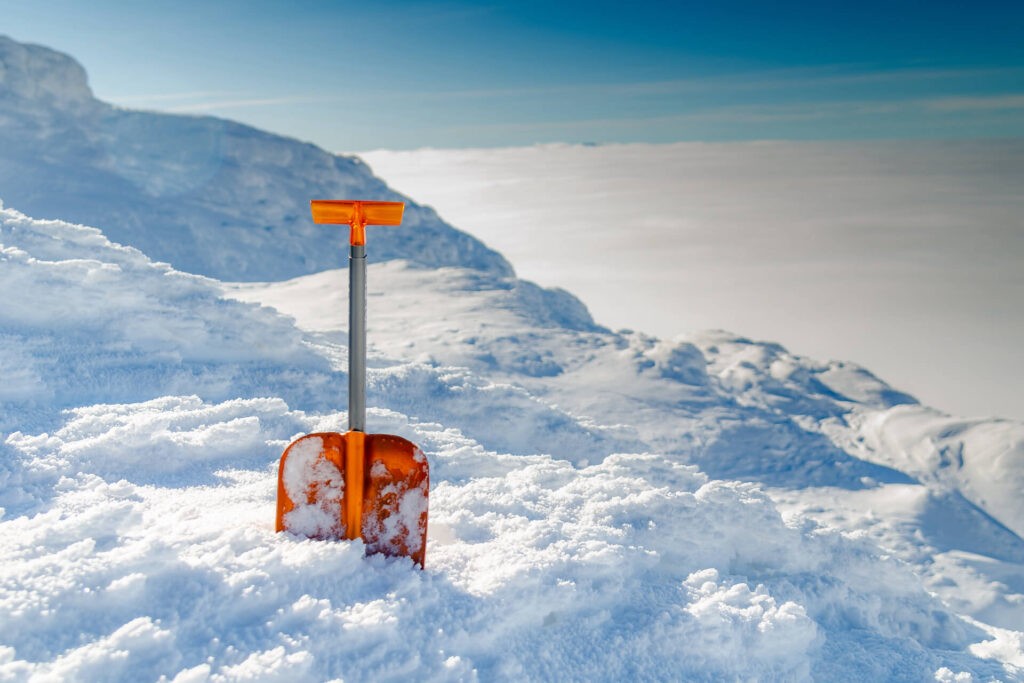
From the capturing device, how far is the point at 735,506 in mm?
4062

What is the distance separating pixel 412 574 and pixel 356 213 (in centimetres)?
131

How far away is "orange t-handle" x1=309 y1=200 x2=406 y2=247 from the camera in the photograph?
109 inches

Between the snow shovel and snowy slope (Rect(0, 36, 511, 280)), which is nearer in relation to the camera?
the snow shovel

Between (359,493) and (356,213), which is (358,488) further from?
(356,213)

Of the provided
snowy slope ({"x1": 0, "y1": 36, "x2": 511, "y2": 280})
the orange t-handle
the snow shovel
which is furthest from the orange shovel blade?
snowy slope ({"x1": 0, "y1": 36, "x2": 511, "y2": 280})

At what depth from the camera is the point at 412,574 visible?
2.77m

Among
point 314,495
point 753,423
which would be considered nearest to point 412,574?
point 314,495

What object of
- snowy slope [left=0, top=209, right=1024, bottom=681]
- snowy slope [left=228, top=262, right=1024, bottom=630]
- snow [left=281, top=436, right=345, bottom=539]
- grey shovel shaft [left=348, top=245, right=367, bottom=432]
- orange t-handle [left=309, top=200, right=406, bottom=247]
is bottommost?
snowy slope [left=228, top=262, right=1024, bottom=630]

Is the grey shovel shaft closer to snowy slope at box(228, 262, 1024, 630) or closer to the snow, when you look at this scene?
the snow

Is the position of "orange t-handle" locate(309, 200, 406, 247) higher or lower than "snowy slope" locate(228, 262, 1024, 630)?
higher

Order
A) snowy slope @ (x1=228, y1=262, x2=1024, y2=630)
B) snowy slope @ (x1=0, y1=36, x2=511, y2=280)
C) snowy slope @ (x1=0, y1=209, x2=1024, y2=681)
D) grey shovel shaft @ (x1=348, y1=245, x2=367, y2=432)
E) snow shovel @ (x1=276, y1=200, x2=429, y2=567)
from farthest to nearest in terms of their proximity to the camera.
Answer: snowy slope @ (x1=0, y1=36, x2=511, y2=280)
snowy slope @ (x1=228, y1=262, x2=1024, y2=630)
snow shovel @ (x1=276, y1=200, x2=429, y2=567)
grey shovel shaft @ (x1=348, y1=245, x2=367, y2=432)
snowy slope @ (x1=0, y1=209, x2=1024, y2=681)

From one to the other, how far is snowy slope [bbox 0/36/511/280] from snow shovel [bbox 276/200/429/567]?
25.3 metres

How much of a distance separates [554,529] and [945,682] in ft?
5.49

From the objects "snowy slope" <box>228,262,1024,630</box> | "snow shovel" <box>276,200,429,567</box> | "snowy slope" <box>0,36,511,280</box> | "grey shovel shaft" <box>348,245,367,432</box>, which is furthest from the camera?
"snowy slope" <box>0,36,511,280</box>
